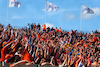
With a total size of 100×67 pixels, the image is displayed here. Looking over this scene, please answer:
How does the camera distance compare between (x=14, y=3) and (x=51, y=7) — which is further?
(x=51, y=7)

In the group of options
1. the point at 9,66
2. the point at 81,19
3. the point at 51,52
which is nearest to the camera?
the point at 9,66

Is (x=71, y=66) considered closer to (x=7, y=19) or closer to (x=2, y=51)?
(x=2, y=51)

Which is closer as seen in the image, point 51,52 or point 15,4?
point 51,52

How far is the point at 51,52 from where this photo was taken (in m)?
8.56

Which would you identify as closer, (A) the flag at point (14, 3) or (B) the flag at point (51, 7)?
(A) the flag at point (14, 3)

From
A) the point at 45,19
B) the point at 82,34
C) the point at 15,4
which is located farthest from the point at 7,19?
the point at 82,34

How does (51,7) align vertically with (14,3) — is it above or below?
below

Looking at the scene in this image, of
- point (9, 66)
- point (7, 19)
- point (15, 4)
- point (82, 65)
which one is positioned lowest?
point (82, 65)

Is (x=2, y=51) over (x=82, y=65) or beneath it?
over

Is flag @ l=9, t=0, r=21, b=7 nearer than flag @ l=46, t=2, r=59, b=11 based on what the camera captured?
Yes

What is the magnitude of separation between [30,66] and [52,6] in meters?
26.1

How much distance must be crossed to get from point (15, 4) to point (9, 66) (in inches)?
916

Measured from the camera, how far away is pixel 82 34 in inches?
1079

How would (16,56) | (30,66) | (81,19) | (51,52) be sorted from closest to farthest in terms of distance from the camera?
(30,66) < (16,56) < (51,52) < (81,19)
